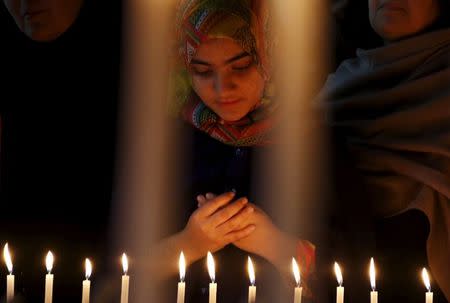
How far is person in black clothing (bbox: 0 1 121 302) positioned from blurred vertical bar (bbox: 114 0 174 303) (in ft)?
0.14

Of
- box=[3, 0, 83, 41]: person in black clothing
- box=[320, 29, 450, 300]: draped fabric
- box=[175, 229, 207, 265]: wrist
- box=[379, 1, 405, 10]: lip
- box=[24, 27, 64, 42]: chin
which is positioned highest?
box=[379, 1, 405, 10]: lip

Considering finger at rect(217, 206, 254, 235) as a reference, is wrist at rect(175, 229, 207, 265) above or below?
below

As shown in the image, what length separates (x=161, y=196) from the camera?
10.0 ft

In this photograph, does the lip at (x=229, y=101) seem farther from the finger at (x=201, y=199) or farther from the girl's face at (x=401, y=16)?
the girl's face at (x=401, y=16)

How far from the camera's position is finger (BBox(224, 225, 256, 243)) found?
290 centimetres

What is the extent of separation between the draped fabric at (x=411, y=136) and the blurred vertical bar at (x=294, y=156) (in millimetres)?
260

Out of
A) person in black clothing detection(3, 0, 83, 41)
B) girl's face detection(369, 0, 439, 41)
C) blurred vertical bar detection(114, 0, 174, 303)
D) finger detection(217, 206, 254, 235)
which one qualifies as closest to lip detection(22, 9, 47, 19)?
person in black clothing detection(3, 0, 83, 41)

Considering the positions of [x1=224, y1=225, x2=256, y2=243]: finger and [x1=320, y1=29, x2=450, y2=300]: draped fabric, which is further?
[x1=320, y1=29, x2=450, y2=300]: draped fabric

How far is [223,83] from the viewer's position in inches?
112

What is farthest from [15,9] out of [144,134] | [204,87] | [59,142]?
[204,87]

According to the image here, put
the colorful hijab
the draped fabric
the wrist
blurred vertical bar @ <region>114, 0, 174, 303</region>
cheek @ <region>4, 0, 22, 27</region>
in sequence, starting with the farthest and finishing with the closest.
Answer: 1. the draped fabric
2. cheek @ <region>4, 0, 22, 27</region>
3. blurred vertical bar @ <region>114, 0, 174, 303</region>
4. the wrist
5. the colorful hijab

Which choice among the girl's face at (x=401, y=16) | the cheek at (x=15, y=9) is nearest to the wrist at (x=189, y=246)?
the cheek at (x=15, y=9)

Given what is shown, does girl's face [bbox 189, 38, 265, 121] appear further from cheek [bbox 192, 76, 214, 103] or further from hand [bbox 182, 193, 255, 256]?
hand [bbox 182, 193, 255, 256]

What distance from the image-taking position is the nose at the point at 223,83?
285cm
